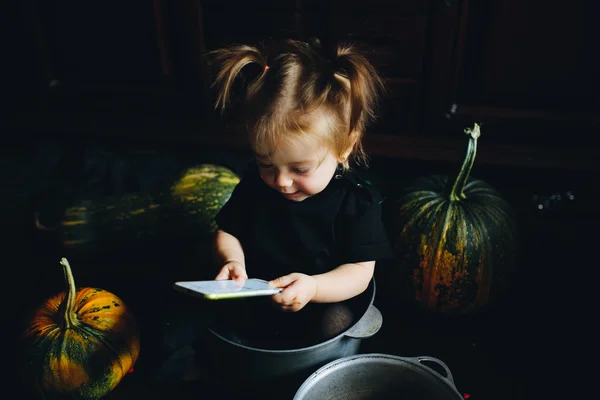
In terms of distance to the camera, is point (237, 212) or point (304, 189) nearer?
point (304, 189)

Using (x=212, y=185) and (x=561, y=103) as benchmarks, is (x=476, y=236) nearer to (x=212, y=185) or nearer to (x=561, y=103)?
(x=561, y=103)

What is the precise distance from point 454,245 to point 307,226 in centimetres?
34

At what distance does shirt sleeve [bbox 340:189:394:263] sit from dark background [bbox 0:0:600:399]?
301mm

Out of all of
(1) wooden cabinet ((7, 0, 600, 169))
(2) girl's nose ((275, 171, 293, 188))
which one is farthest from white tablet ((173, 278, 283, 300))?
(1) wooden cabinet ((7, 0, 600, 169))

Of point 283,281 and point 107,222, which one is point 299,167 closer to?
point 283,281

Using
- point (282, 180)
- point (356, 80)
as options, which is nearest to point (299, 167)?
point (282, 180)

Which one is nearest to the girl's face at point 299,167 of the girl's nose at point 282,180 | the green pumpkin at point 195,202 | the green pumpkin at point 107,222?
the girl's nose at point 282,180

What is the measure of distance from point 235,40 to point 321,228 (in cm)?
65

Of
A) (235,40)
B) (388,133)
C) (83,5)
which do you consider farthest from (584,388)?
(83,5)

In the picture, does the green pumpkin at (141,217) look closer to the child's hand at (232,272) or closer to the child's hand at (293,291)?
the child's hand at (232,272)

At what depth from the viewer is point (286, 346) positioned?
0.92m

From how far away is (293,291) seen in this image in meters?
0.86

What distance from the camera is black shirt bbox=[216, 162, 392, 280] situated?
986mm

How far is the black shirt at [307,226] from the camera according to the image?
99 cm
